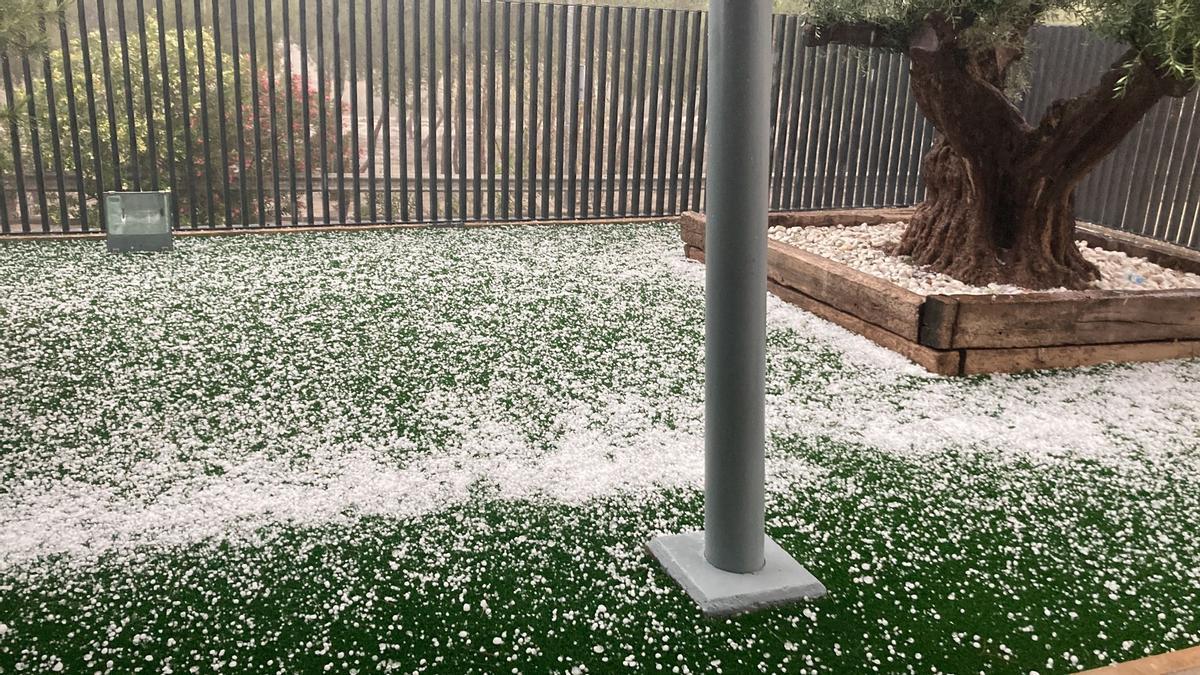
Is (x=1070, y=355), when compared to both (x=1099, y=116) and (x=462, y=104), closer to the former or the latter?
(x=1099, y=116)

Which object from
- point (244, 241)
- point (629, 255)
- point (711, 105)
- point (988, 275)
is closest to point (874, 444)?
point (711, 105)

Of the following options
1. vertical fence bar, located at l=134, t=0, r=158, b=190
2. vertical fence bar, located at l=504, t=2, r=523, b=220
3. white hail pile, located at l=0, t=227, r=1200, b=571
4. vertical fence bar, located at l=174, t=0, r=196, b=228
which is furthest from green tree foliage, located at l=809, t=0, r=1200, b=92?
vertical fence bar, located at l=134, t=0, r=158, b=190

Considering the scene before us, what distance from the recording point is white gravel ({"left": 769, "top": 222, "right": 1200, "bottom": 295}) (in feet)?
12.6

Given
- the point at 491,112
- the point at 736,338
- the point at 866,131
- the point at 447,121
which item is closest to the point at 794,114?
the point at 866,131

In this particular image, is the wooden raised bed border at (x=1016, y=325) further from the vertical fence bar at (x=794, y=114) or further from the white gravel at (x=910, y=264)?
the vertical fence bar at (x=794, y=114)

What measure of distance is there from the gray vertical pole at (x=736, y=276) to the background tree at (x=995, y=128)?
225 centimetres

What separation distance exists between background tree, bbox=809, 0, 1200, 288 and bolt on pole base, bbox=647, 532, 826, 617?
2.38 metres

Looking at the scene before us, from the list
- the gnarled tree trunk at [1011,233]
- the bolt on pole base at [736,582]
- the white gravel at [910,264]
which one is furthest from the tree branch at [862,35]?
the bolt on pole base at [736,582]

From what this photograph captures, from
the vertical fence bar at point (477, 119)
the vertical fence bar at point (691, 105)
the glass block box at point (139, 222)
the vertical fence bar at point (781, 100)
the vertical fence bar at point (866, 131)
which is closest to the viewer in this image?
the glass block box at point (139, 222)

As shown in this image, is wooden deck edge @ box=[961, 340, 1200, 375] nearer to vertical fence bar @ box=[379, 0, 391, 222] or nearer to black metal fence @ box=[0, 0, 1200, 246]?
black metal fence @ box=[0, 0, 1200, 246]

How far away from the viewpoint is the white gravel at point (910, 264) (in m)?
3.84

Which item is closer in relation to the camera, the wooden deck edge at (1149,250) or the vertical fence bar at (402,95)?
the wooden deck edge at (1149,250)

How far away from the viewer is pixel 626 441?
8.05ft

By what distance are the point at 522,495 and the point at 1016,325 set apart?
198cm
